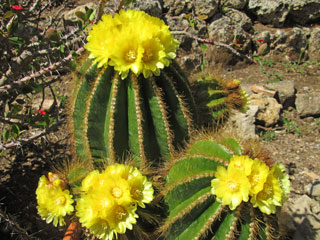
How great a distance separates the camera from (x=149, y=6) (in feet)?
11.7

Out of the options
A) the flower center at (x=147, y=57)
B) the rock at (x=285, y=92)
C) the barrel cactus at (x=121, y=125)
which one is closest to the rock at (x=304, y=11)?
the rock at (x=285, y=92)

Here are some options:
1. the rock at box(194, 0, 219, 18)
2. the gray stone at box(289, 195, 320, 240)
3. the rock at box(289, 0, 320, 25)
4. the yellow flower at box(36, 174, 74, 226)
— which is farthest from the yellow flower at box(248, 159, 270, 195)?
the rock at box(289, 0, 320, 25)

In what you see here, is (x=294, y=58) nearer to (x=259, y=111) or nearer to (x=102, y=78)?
(x=259, y=111)

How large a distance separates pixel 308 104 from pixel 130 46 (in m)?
2.75

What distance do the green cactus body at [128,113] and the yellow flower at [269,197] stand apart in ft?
1.83

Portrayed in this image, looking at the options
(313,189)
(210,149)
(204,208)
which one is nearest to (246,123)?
(313,189)

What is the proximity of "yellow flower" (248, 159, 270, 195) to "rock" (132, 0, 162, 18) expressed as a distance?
2712mm

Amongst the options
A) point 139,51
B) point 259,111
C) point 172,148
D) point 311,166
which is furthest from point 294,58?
point 139,51

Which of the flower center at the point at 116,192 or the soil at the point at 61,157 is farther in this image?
the soil at the point at 61,157

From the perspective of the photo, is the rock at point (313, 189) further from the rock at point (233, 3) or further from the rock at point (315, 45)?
the rock at point (233, 3)

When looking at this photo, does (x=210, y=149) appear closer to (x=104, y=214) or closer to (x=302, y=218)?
(x=104, y=214)

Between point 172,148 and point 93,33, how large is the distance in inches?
28.4

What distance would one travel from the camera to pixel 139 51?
130 centimetres

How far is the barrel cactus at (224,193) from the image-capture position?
4.06ft
